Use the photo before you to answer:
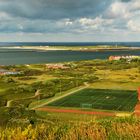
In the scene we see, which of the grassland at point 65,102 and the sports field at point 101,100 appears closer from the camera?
the grassland at point 65,102

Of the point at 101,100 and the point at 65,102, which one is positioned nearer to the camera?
the point at 65,102

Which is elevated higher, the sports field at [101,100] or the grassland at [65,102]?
the grassland at [65,102]

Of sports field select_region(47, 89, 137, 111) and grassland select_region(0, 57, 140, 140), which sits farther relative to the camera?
sports field select_region(47, 89, 137, 111)

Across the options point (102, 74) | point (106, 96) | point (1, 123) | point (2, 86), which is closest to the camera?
point (1, 123)

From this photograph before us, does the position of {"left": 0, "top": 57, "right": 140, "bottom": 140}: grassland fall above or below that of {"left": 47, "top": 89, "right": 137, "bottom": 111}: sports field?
above

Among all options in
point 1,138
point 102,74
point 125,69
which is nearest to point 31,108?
point 1,138

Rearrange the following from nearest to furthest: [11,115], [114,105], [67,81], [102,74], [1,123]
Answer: [1,123] → [11,115] → [114,105] → [67,81] → [102,74]

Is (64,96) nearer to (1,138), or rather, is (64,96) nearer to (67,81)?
(67,81)

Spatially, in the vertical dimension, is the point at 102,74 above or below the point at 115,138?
below
